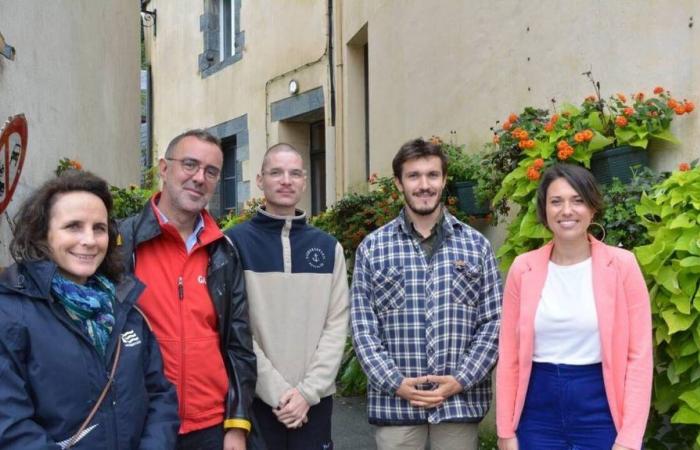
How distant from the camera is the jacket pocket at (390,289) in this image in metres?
3.16

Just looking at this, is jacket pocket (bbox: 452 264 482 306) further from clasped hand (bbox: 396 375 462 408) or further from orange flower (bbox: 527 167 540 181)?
orange flower (bbox: 527 167 540 181)

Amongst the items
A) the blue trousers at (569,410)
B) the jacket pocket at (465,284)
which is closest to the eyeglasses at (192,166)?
the jacket pocket at (465,284)

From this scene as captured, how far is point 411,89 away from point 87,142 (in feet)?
10.0

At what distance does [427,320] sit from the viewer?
123 inches

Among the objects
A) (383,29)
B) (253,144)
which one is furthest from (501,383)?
(253,144)

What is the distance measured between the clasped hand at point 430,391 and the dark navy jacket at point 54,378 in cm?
111

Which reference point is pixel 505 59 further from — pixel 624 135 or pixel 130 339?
pixel 130 339

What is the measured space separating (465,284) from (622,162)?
3.94 feet

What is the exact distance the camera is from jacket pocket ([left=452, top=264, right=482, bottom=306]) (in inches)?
123

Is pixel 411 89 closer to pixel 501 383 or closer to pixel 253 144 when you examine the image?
pixel 501 383

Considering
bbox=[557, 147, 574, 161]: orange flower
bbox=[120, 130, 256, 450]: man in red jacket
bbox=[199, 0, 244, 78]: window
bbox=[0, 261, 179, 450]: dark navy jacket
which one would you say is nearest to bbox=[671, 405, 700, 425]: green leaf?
bbox=[557, 147, 574, 161]: orange flower

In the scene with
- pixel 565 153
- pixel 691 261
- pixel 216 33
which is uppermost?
pixel 216 33

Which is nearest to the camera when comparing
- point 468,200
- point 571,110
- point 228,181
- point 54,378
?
point 54,378

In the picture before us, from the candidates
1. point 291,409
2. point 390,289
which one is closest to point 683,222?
point 390,289
